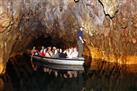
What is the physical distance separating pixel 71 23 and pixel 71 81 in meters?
9.14

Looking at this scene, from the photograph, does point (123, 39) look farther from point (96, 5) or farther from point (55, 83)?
point (55, 83)

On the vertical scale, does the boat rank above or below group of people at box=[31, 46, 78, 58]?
below

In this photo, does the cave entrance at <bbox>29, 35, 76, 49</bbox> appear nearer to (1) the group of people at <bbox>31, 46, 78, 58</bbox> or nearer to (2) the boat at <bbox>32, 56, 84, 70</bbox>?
→ (1) the group of people at <bbox>31, 46, 78, 58</bbox>

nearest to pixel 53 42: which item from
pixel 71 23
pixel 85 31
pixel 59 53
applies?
pixel 71 23

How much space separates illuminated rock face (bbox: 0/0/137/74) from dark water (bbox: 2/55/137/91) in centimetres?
154

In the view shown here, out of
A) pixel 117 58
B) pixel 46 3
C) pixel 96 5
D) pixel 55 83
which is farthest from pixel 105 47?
pixel 55 83

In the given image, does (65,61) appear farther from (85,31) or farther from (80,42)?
(85,31)

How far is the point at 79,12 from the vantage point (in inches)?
1237

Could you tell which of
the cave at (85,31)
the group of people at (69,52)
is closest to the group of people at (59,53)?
the group of people at (69,52)

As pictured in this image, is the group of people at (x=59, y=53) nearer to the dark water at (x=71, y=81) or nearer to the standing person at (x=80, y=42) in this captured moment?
the standing person at (x=80, y=42)

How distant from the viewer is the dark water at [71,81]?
2258cm

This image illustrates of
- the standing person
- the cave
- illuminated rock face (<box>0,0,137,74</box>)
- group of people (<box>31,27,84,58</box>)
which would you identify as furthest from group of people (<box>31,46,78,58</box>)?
illuminated rock face (<box>0,0,137,74</box>)

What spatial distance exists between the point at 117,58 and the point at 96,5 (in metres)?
4.44

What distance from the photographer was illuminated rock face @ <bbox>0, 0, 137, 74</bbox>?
26.4 meters
